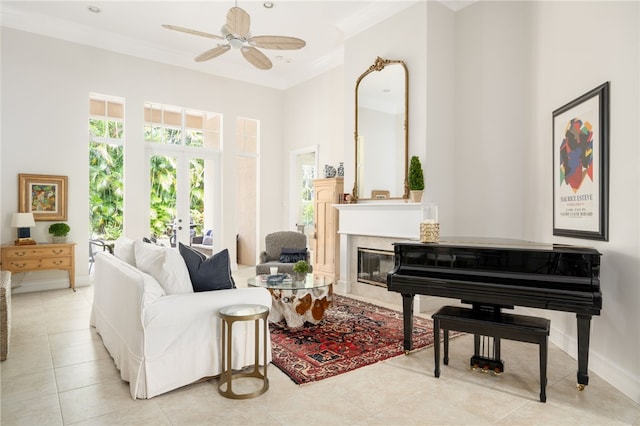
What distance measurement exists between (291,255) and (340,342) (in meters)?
2.24

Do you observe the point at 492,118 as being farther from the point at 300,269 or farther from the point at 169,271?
the point at 169,271

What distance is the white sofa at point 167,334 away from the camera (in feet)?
8.07

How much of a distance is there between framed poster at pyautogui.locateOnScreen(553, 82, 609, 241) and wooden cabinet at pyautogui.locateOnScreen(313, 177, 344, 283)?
10.3 feet

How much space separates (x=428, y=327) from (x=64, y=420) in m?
3.11

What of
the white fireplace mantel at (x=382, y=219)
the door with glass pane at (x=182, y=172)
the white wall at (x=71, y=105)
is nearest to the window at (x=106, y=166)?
the white wall at (x=71, y=105)

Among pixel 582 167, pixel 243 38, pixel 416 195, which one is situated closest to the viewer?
pixel 582 167

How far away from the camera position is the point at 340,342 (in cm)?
351

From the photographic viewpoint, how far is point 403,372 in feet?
9.53

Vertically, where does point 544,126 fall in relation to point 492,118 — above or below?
below

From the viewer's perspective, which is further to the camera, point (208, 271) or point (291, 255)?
point (291, 255)

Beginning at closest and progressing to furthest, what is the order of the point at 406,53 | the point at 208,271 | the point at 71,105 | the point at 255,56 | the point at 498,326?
the point at 498,326, the point at 208,271, the point at 255,56, the point at 406,53, the point at 71,105

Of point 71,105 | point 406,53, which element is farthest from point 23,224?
point 406,53

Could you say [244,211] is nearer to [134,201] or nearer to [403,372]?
[134,201]

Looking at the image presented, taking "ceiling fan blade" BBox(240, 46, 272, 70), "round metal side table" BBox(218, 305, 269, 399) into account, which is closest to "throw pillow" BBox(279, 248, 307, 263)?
"ceiling fan blade" BBox(240, 46, 272, 70)
